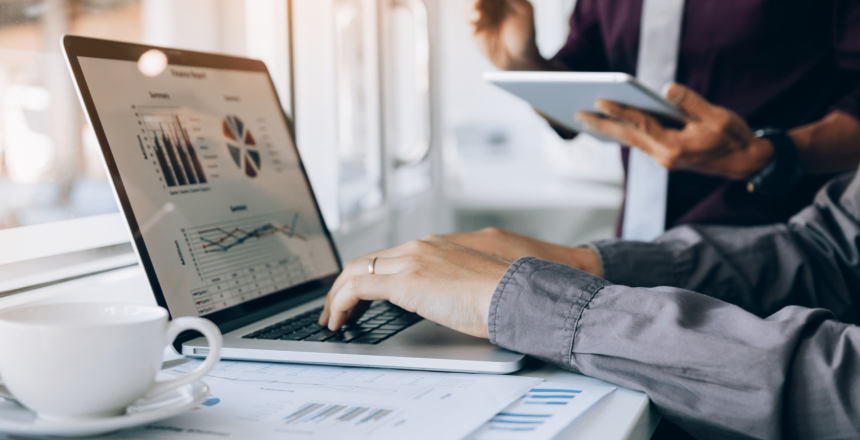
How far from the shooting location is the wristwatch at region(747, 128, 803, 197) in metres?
1.11

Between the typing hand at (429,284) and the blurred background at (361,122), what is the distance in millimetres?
442

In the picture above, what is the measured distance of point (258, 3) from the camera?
4.57 feet

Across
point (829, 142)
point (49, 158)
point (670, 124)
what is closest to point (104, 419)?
point (49, 158)

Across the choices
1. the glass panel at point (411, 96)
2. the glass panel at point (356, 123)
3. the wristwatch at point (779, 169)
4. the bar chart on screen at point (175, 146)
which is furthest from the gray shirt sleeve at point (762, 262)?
the glass panel at point (411, 96)

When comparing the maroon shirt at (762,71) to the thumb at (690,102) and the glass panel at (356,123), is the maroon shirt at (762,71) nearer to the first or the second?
the thumb at (690,102)

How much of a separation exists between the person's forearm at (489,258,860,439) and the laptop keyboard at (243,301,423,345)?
0.52 ft

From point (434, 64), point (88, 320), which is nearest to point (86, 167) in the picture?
point (88, 320)

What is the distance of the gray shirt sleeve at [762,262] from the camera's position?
0.87m

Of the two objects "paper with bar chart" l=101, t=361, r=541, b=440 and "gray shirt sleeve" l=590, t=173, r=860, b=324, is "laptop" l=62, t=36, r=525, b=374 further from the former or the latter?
"gray shirt sleeve" l=590, t=173, r=860, b=324

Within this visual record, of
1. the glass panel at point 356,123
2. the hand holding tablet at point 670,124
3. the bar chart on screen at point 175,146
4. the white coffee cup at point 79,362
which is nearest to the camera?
the white coffee cup at point 79,362

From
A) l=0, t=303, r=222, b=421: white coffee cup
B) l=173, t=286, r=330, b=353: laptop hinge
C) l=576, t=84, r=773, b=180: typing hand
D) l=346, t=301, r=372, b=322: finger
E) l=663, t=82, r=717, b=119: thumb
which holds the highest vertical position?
l=663, t=82, r=717, b=119: thumb

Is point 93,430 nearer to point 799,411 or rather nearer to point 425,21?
point 799,411

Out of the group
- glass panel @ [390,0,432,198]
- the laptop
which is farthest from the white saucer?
glass panel @ [390,0,432,198]

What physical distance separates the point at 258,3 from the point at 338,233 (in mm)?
560
